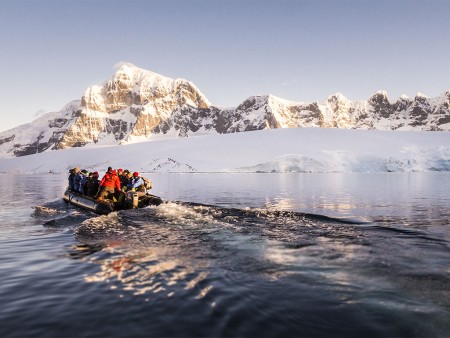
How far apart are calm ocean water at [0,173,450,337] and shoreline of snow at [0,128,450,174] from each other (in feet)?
234

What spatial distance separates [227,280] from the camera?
811cm

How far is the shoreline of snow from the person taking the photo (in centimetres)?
8306

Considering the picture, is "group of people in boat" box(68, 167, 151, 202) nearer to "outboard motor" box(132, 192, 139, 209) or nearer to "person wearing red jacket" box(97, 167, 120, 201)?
"person wearing red jacket" box(97, 167, 120, 201)

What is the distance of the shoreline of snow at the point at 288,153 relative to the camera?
83062 mm

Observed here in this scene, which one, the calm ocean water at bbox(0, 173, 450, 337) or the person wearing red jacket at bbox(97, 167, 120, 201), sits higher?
the person wearing red jacket at bbox(97, 167, 120, 201)

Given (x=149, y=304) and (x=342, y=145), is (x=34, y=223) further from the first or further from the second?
(x=342, y=145)

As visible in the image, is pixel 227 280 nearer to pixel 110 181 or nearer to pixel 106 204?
pixel 106 204

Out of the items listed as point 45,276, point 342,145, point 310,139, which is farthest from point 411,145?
point 45,276

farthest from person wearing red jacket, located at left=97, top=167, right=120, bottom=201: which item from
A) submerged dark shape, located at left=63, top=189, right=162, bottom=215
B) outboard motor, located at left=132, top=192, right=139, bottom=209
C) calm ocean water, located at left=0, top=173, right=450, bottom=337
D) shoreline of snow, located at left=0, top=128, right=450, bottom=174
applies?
shoreline of snow, located at left=0, top=128, right=450, bottom=174

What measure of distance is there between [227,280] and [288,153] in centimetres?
8305

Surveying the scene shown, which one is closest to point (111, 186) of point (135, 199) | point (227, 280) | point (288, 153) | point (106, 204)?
point (106, 204)

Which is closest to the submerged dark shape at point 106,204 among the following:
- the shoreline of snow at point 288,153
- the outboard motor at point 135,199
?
the outboard motor at point 135,199

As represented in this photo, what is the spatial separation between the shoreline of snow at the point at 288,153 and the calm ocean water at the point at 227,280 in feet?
234

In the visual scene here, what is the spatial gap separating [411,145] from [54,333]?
3694 inches
